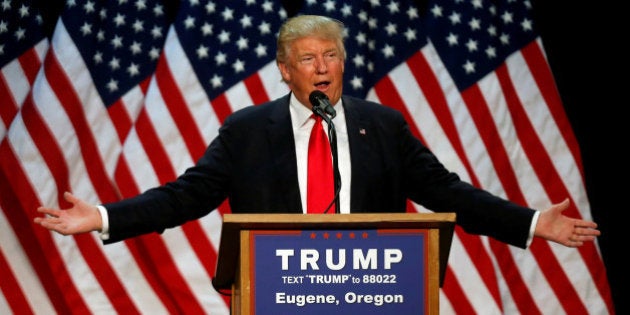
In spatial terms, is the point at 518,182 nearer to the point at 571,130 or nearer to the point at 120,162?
the point at 571,130

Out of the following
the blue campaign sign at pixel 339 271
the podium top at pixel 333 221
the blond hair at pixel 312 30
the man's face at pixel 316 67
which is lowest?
the blue campaign sign at pixel 339 271

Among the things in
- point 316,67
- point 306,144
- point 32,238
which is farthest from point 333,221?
point 32,238

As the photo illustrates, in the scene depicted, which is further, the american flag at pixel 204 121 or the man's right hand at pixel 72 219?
the american flag at pixel 204 121

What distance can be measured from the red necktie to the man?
0.08ft

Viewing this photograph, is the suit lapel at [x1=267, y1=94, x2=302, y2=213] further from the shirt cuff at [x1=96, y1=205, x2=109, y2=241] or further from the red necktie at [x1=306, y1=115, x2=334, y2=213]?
the shirt cuff at [x1=96, y1=205, x2=109, y2=241]

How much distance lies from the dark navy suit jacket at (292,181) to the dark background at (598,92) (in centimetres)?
191

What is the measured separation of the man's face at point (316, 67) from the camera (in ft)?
9.18

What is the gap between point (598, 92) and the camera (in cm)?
447

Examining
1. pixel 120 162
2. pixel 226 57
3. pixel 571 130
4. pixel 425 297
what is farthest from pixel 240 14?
pixel 425 297

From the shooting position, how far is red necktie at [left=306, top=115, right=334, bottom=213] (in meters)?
2.67

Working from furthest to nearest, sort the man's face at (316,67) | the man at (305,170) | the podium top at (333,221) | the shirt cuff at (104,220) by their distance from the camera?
the man's face at (316,67) → the man at (305,170) → the shirt cuff at (104,220) → the podium top at (333,221)

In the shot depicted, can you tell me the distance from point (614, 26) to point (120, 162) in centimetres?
240

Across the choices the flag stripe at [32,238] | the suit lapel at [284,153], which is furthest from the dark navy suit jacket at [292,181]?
the flag stripe at [32,238]

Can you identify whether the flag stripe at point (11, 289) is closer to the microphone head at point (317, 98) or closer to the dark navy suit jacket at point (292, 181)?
the dark navy suit jacket at point (292, 181)
